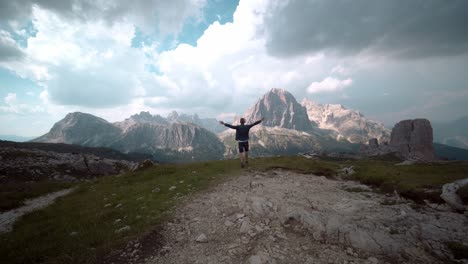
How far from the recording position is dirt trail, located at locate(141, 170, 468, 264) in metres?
6.83

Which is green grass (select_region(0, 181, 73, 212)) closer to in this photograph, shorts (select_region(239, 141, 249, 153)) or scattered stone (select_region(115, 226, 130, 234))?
scattered stone (select_region(115, 226, 130, 234))

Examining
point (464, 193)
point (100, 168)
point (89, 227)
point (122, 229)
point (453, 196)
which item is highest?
point (464, 193)

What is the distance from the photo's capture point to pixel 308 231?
8430 millimetres

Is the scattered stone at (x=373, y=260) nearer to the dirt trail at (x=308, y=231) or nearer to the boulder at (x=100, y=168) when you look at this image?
the dirt trail at (x=308, y=231)

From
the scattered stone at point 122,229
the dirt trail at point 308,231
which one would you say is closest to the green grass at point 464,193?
the dirt trail at point 308,231

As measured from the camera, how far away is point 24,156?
183 ft

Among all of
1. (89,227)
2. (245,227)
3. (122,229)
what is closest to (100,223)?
(89,227)

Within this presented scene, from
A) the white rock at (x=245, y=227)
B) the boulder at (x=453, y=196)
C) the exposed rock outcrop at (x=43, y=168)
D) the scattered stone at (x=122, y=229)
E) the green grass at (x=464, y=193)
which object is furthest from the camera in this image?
the exposed rock outcrop at (x=43, y=168)

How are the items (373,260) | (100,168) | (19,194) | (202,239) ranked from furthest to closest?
(100,168) → (19,194) → (202,239) → (373,260)

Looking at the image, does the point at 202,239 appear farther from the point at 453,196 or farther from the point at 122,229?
the point at 453,196

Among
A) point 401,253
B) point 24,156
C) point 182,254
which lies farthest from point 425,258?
point 24,156

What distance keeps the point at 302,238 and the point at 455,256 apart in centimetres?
441

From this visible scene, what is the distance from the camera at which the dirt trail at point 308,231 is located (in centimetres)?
683

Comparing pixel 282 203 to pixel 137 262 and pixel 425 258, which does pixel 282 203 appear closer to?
pixel 425 258
